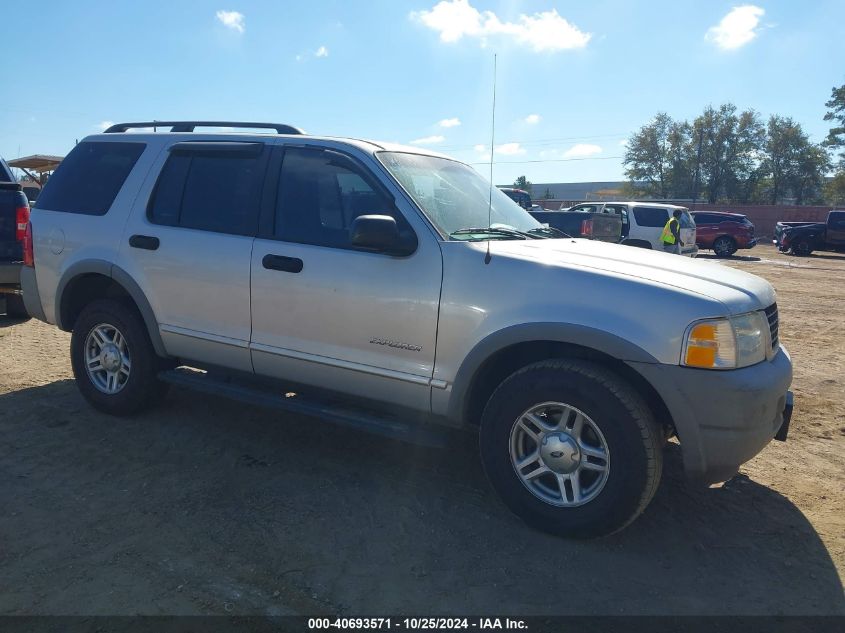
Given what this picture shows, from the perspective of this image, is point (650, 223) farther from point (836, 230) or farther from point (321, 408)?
point (321, 408)

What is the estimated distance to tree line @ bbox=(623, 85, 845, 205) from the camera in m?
60.1

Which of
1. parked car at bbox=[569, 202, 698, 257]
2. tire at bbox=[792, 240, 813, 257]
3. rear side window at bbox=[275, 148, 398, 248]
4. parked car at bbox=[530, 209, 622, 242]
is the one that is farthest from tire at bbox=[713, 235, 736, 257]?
rear side window at bbox=[275, 148, 398, 248]

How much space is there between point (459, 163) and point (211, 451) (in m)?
2.59

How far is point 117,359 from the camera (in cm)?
481

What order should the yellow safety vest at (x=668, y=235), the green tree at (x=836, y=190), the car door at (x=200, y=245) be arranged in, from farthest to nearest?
the green tree at (x=836, y=190) < the yellow safety vest at (x=668, y=235) < the car door at (x=200, y=245)

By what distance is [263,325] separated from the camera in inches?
162

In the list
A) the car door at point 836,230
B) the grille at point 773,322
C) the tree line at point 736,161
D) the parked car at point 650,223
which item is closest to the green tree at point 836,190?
the tree line at point 736,161

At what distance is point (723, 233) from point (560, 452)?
24585 millimetres

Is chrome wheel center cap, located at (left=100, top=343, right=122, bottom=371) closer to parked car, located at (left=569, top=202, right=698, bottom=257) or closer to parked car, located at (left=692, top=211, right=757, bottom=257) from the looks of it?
parked car, located at (left=569, top=202, right=698, bottom=257)

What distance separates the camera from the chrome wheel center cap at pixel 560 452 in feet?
10.7

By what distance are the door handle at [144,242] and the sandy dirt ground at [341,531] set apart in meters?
1.27

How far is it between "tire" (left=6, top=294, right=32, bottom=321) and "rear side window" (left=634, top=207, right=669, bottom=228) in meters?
15.2

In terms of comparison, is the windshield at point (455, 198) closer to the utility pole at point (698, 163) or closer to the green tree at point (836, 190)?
the green tree at point (836, 190)

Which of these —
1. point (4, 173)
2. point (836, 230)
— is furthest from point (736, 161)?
point (4, 173)
